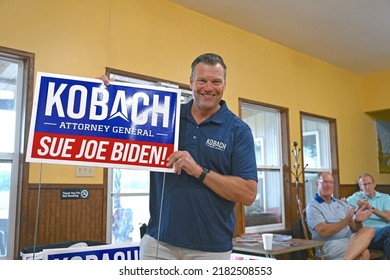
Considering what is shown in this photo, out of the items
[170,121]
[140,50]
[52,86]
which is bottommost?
[170,121]

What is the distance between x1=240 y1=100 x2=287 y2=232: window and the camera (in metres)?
4.24

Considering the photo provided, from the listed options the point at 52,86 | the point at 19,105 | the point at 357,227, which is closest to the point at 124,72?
the point at 19,105

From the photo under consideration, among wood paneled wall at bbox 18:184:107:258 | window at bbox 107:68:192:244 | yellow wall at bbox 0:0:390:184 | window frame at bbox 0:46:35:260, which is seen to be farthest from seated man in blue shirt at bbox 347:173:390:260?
window frame at bbox 0:46:35:260

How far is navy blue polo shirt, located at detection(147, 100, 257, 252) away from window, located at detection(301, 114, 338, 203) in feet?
11.9

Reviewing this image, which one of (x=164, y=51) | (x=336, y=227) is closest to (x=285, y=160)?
(x=336, y=227)

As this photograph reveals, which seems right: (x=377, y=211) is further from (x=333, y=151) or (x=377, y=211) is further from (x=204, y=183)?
(x=204, y=183)

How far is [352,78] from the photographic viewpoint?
18.8 feet

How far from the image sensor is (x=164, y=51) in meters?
3.34

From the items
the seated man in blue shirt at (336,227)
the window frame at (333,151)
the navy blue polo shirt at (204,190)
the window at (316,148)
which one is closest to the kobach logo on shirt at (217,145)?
the navy blue polo shirt at (204,190)

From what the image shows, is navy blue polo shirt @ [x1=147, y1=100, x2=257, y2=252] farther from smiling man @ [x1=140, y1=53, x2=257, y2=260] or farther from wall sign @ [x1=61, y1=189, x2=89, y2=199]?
wall sign @ [x1=61, y1=189, x2=89, y2=199]

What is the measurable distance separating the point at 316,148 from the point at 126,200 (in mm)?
3062

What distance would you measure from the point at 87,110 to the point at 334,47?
4.12 meters
